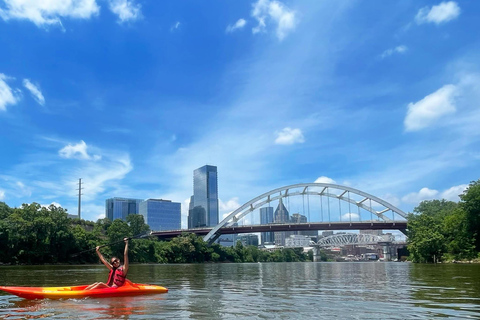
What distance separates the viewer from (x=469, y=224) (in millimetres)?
49750

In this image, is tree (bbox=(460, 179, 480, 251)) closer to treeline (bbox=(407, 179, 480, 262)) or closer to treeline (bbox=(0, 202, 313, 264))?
treeline (bbox=(407, 179, 480, 262))

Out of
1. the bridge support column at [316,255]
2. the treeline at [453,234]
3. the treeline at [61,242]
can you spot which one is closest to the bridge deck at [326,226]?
the treeline at [61,242]

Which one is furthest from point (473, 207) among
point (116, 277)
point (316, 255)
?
point (316, 255)

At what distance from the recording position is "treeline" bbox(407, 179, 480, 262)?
1907 inches

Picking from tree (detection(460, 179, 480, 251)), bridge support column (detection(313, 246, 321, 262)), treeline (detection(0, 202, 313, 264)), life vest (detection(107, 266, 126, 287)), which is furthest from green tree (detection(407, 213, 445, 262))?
bridge support column (detection(313, 246, 321, 262))

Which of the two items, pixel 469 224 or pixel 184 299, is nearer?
pixel 184 299

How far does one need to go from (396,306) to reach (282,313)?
334cm

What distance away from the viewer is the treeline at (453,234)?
159 ft

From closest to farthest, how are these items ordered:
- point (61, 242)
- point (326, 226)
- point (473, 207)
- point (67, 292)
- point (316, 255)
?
1. point (67, 292)
2. point (473, 207)
3. point (61, 242)
4. point (326, 226)
5. point (316, 255)

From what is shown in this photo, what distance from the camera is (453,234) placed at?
5450 centimetres

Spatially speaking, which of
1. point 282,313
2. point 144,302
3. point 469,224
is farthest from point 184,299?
point 469,224

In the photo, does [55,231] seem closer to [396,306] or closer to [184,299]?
[184,299]

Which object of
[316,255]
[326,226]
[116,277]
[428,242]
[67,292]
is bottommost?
[316,255]

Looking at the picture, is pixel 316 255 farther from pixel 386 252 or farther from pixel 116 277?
pixel 116 277
